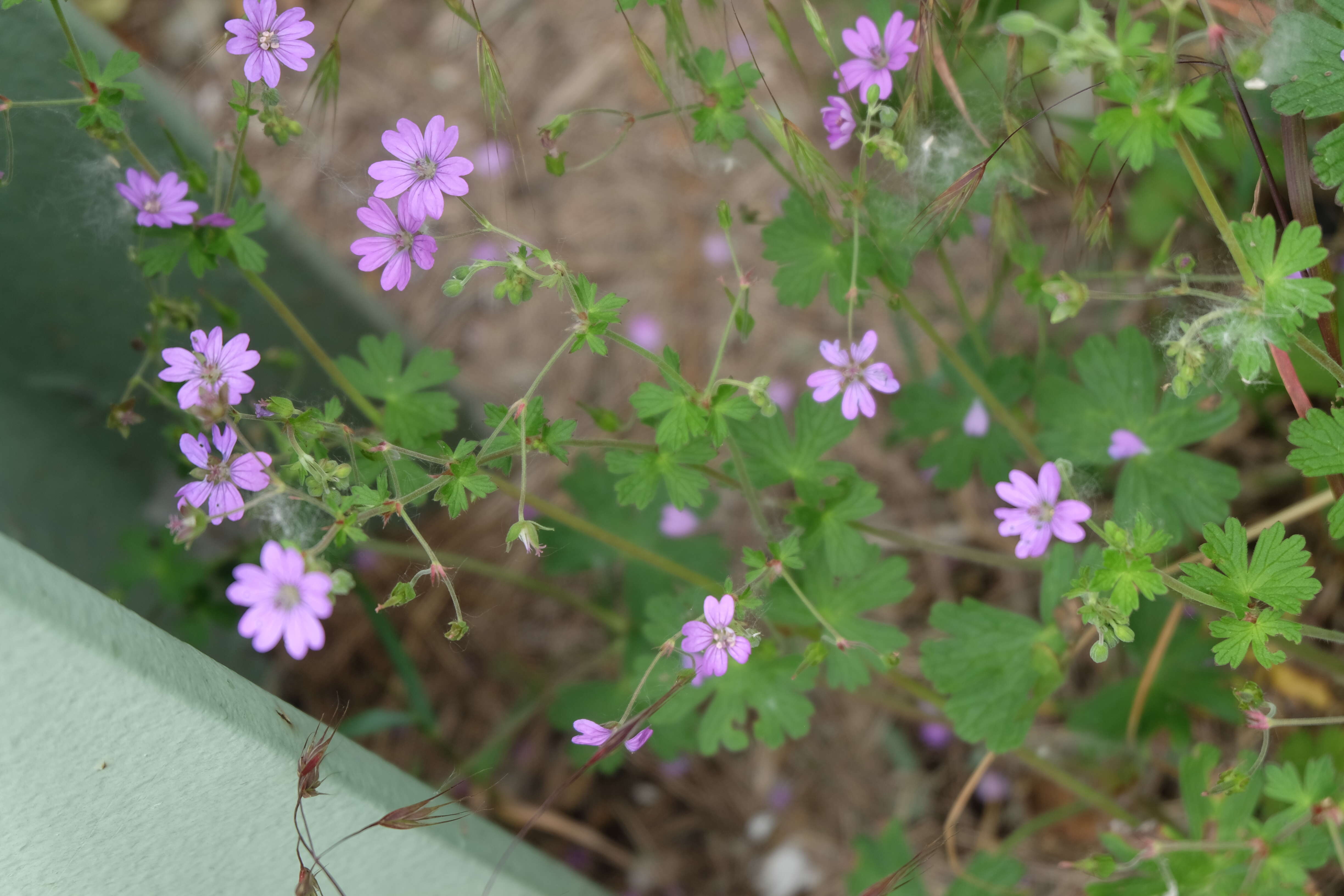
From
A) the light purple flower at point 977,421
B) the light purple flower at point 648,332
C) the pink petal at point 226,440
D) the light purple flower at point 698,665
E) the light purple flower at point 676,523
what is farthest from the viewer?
A: the light purple flower at point 648,332

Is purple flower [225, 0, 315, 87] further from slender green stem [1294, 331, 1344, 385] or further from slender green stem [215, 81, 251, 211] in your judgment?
slender green stem [1294, 331, 1344, 385]

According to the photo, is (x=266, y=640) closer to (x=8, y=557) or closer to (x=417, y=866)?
(x=8, y=557)

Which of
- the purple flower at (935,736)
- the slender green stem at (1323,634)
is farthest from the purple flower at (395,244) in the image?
the purple flower at (935,736)

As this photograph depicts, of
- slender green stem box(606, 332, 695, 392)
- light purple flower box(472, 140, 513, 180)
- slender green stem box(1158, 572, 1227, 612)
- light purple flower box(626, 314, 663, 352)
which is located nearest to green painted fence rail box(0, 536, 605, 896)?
slender green stem box(606, 332, 695, 392)

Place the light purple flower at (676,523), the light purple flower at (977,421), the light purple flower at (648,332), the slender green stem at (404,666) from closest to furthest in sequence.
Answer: the light purple flower at (977,421) < the slender green stem at (404,666) < the light purple flower at (676,523) < the light purple flower at (648,332)

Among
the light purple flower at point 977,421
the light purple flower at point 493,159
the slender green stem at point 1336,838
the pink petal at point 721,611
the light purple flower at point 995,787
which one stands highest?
the pink petal at point 721,611

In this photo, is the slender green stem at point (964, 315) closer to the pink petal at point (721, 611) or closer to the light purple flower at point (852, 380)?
the light purple flower at point (852, 380)

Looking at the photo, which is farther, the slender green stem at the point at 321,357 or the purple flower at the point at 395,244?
the slender green stem at the point at 321,357

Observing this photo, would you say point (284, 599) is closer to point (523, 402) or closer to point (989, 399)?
point (523, 402)
